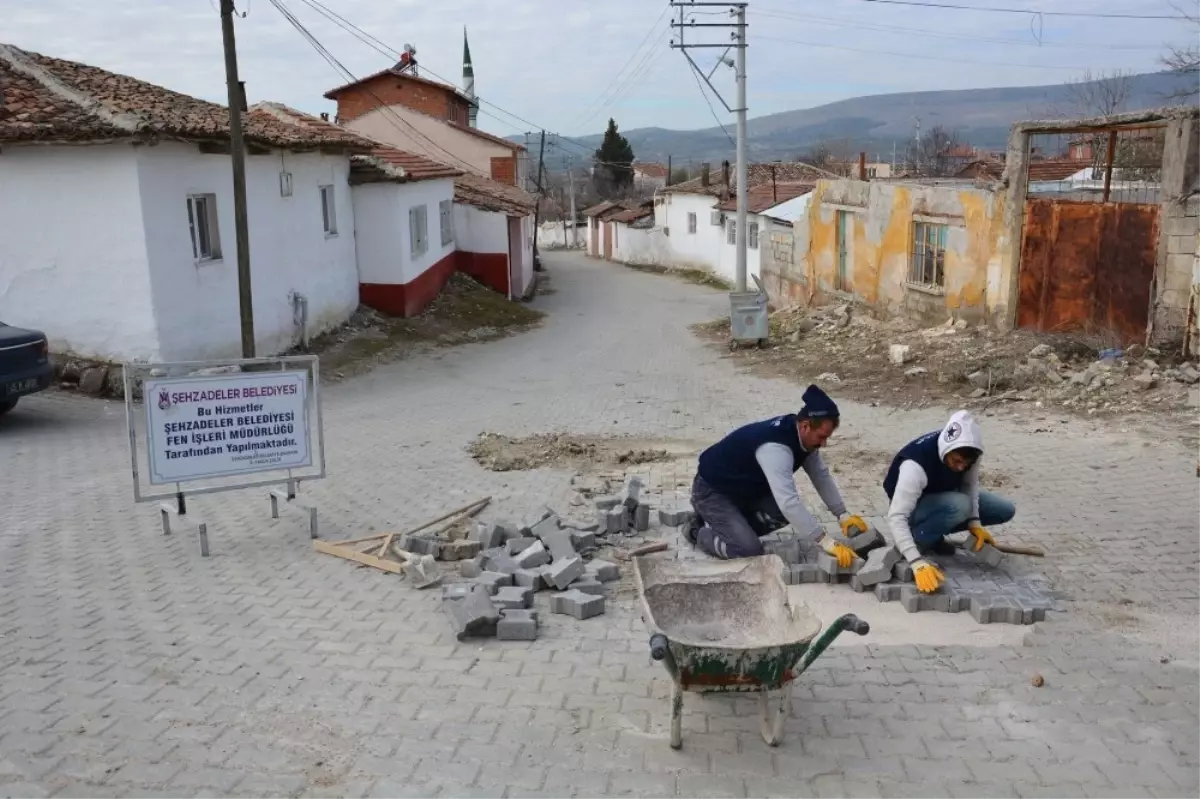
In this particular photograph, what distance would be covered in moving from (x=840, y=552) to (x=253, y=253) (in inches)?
496

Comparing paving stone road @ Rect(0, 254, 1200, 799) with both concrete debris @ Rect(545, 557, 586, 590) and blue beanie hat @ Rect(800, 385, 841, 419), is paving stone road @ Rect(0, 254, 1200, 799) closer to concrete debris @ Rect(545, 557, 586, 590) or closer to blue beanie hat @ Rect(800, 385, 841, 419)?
concrete debris @ Rect(545, 557, 586, 590)

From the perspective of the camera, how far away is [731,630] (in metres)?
5.00

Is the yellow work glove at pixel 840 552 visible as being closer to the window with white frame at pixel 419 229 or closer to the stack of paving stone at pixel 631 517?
the stack of paving stone at pixel 631 517

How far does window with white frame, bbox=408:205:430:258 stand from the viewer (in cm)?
2181

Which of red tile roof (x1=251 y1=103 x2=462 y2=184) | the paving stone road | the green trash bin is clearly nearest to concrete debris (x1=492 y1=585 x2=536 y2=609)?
the paving stone road

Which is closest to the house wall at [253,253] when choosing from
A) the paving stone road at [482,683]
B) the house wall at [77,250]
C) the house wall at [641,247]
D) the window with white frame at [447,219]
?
A: the house wall at [77,250]

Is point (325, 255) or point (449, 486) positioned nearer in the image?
point (449, 486)

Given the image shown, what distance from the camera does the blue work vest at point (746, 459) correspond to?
5.90 m

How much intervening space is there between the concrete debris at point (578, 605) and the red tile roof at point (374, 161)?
1578cm

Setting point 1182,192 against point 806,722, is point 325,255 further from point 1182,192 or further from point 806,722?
point 806,722

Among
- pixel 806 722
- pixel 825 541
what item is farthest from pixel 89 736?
pixel 825 541

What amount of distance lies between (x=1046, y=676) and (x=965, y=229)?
11.9m

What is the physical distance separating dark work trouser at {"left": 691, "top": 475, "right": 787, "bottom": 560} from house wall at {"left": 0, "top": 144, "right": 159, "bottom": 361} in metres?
9.79

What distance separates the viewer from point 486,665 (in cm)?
520
